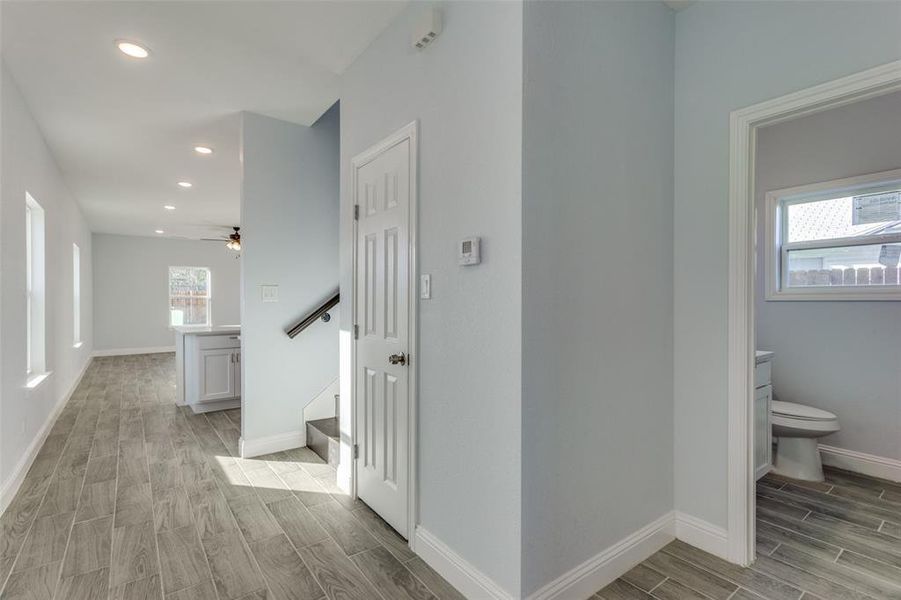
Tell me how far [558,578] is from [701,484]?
3.10 ft

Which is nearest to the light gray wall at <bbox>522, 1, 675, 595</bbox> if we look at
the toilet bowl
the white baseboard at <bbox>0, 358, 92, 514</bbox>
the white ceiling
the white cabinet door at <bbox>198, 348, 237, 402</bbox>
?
the white ceiling

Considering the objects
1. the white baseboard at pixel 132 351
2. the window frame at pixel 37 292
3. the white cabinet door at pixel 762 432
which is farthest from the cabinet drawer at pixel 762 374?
the white baseboard at pixel 132 351

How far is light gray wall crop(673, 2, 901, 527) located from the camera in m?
1.87

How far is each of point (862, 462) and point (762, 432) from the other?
87 cm

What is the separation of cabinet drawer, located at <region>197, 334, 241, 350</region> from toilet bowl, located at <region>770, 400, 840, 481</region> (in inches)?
194

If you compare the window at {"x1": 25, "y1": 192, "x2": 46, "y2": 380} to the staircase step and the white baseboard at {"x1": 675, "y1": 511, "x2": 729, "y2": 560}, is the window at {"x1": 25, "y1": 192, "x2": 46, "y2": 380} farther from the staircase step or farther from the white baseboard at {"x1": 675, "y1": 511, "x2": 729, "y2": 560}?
the white baseboard at {"x1": 675, "y1": 511, "x2": 729, "y2": 560}

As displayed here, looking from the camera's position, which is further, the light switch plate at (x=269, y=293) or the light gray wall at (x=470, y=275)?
the light switch plate at (x=269, y=293)

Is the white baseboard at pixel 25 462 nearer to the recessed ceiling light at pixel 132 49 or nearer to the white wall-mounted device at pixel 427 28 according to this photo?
the recessed ceiling light at pixel 132 49

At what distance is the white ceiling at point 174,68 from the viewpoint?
223 cm

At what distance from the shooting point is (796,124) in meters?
3.25

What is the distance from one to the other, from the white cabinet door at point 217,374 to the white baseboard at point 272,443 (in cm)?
137

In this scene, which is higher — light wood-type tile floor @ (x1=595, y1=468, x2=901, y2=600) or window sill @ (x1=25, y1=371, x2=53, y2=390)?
window sill @ (x1=25, y1=371, x2=53, y2=390)

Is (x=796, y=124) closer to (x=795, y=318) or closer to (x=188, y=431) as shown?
(x=795, y=318)

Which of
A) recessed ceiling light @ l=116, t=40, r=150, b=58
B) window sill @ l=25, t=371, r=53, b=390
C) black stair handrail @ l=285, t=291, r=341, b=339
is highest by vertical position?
recessed ceiling light @ l=116, t=40, r=150, b=58
